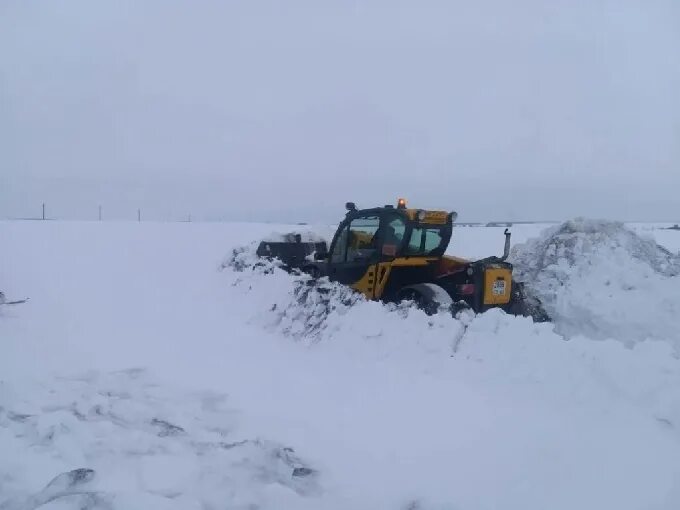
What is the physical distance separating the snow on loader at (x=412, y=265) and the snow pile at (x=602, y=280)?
657mm

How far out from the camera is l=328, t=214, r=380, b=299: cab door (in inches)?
345

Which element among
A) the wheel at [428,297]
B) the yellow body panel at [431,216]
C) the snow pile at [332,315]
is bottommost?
the snow pile at [332,315]

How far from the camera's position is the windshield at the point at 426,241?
8797mm

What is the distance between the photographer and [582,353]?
5.39 metres

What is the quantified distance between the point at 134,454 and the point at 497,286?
584 centimetres

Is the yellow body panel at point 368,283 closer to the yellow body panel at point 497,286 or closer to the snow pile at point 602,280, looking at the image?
the yellow body panel at point 497,286

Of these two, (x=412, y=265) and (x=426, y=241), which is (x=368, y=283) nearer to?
(x=412, y=265)

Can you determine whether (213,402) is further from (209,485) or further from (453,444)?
(453,444)

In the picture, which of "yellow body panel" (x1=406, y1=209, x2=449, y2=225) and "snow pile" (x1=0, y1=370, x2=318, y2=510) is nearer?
"snow pile" (x1=0, y1=370, x2=318, y2=510)

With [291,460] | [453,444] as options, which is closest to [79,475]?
[291,460]

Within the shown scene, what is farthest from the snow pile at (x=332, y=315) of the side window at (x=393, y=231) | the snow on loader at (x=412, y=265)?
the side window at (x=393, y=231)

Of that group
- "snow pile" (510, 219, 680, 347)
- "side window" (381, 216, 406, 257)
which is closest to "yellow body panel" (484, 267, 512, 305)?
"snow pile" (510, 219, 680, 347)

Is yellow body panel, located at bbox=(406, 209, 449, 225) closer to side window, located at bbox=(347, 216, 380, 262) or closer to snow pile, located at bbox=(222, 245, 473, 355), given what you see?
side window, located at bbox=(347, 216, 380, 262)

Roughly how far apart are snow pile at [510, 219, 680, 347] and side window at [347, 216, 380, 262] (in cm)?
320
